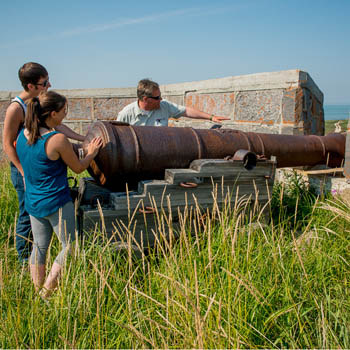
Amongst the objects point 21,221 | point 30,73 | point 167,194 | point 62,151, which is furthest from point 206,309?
point 30,73

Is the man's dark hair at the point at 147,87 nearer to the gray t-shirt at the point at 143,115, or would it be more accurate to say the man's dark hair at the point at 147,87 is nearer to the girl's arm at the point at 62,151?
the gray t-shirt at the point at 143,115

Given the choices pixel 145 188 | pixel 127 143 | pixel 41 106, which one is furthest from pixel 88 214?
pixel 41 106

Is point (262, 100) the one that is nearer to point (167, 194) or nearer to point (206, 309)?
point (167, 194)

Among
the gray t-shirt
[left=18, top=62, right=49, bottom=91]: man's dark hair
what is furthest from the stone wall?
[left=18, top=62, right=49, bottom=91]: man's dark hair

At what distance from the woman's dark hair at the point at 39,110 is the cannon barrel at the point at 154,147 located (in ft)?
1.64

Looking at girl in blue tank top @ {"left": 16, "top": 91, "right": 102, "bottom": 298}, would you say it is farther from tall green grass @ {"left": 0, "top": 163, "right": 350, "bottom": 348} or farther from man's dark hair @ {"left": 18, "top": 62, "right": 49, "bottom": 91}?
man's dark hair @ {"left": 18, "top": 62, "right": 49, "bottom": 91}

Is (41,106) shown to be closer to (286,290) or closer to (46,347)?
(46,347)

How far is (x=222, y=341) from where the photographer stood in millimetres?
1593

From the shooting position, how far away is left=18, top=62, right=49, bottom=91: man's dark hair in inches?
121

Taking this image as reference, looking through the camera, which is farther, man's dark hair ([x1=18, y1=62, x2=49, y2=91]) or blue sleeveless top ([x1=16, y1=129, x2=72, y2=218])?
man's dark hair ([x1=18, y1=62, x2=49, y2=91])

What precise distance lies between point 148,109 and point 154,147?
1336mm

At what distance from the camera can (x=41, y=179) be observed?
2484mm

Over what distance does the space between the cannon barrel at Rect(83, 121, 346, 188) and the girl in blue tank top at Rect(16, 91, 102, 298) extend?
1.21 ft

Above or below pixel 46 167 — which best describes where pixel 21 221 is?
below
